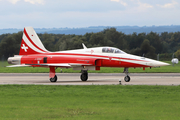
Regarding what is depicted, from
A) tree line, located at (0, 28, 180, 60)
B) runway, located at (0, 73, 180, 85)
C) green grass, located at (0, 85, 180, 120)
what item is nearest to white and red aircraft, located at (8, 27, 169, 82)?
runway, located at (0, 73, 180, 85)

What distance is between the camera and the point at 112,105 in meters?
12.2

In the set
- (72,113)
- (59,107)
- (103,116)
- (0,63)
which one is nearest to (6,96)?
(59,107)

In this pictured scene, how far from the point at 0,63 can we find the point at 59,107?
119 feet

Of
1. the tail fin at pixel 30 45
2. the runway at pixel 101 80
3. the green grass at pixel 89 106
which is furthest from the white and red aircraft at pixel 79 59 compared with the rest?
the green grass at pixel 89 106

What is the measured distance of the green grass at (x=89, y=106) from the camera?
400 inches

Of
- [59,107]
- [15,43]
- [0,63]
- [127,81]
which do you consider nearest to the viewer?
[59,107]

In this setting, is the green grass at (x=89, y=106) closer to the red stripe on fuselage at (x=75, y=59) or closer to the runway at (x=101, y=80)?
the runway at (x=101, y=80)

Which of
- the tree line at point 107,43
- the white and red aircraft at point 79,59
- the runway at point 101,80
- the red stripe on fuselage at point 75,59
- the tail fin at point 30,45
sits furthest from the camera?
the tree line at point 107,43

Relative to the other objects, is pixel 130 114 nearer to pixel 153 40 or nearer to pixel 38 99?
pixel 38 99

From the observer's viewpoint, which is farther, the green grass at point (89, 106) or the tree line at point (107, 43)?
the tree line at point (107, 43)

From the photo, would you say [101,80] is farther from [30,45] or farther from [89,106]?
[89,106]

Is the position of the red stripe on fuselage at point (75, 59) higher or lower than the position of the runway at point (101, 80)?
higher

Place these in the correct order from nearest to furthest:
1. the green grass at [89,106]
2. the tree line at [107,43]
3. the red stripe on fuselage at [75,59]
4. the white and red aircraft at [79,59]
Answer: the green grass at [89,106] → the white and red aircraft at [79,59] → the red stripe on fuselage at [75,59] → the tree line at [107,43]

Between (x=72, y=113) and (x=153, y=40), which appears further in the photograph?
(x=153, y=40)
